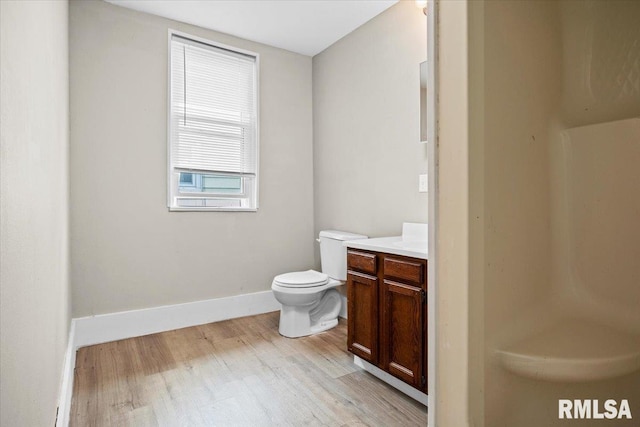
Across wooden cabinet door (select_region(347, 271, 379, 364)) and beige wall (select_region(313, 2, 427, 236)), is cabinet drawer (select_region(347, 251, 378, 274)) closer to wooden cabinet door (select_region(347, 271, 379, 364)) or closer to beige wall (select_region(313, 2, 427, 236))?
wooden cabinet door (select_region(347, 271, 379, 364))

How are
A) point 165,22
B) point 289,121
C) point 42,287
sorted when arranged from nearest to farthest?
point 42,287, point 165,22, point 289,121

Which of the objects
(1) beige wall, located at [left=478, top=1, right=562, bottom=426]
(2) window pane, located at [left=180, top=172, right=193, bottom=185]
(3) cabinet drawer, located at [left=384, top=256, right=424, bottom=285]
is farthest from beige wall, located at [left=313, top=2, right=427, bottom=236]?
(1) beige wall, located at [left=478, top=1, right=562, bottom=426]

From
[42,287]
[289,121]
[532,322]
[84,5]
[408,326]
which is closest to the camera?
[532,322]

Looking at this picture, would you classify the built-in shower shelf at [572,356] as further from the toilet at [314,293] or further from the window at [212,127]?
the window at [212,127]

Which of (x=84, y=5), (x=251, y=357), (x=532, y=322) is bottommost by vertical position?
(x=251, y=357)

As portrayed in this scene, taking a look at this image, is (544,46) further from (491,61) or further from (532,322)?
(532,322)

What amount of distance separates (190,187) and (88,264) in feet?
3.09

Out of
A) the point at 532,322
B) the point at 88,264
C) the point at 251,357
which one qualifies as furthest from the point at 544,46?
the point at 88,264

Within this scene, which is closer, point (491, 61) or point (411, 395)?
point (491, 61)

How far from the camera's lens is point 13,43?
833 millimetres

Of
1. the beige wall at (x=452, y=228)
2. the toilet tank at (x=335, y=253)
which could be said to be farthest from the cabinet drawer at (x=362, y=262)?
the beige wall at (x=452, y=228)

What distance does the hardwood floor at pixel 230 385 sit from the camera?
168 centimetres

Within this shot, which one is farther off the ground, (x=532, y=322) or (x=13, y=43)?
(x=13, y=43)

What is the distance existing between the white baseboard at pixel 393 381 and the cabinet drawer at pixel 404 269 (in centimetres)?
59
